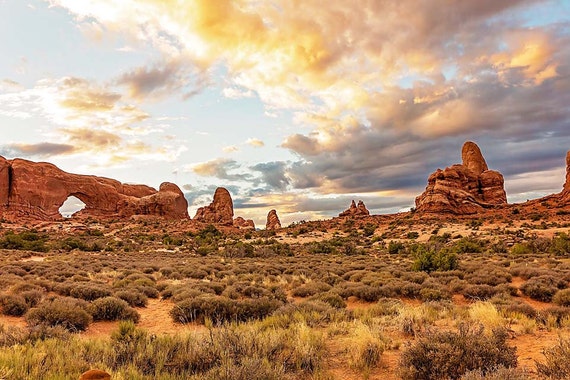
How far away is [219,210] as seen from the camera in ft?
288

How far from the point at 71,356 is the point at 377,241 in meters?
42.0

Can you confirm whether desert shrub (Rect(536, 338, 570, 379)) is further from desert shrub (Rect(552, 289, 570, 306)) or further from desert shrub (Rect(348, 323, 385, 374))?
desert shrub (Rect(552, 289, 570, 306))

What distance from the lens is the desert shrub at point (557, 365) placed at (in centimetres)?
463

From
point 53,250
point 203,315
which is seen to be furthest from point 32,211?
point 203,315

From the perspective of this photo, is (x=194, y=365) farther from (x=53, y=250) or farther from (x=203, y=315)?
(x=53, y=250)

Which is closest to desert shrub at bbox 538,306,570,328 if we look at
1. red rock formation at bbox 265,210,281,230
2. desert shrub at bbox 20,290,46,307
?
desert shrub at bbox 20,290,46,307

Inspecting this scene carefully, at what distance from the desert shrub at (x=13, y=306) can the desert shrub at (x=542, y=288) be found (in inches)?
635

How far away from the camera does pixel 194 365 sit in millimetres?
5105

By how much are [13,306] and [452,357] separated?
11209 millimetres

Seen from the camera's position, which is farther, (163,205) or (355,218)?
(163,205)

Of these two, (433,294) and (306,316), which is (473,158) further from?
(306,316)

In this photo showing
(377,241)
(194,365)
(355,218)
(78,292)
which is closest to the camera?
(194,365)

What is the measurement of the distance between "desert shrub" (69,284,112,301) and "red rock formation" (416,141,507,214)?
6014cm

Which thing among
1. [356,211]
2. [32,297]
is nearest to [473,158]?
[356,211]
